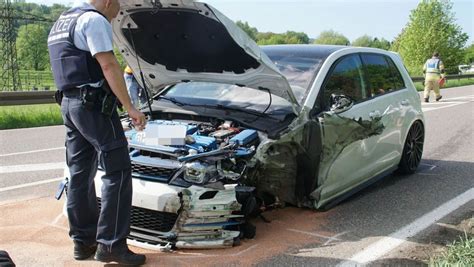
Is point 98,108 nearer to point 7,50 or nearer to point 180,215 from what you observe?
point 180,215

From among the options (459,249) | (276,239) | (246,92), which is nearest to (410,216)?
(459,249)

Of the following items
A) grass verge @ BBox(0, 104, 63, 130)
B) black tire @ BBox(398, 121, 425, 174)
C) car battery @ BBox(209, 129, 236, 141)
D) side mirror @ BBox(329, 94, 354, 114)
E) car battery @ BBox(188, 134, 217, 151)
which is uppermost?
side mirror @ BBox(329, 94, 354, 114)

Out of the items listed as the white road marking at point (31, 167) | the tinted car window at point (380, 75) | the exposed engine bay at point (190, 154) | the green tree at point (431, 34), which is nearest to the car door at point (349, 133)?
the tinted car window at point (380, 75)

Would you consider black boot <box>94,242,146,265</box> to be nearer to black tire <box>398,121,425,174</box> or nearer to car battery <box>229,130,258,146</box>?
car battery <box>229,130,258,146</box>

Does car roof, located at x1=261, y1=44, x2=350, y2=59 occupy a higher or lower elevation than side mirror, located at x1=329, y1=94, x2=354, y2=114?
higher

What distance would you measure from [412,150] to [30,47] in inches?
1373

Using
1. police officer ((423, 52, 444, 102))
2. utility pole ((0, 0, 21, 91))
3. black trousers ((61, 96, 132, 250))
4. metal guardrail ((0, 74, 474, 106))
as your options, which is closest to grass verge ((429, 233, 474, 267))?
black trousers ((61, 96, 132, 250))

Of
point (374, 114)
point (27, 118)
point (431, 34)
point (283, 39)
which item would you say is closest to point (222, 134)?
point (374, 114)

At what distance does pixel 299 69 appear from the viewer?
4980mm

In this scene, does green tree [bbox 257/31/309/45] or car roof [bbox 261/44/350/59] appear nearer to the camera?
car roof [bbox 261/44/350/59]

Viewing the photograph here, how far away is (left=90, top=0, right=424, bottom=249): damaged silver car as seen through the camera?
368 centimetres

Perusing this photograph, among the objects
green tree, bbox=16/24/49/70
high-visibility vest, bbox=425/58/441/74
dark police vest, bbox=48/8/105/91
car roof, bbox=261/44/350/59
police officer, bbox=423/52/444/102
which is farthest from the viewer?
green tree, bbox=16/24/49/70

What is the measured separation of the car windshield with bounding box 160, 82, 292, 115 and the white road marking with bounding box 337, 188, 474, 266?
144 centimetres

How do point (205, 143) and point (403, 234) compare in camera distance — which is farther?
point (403, 234)
